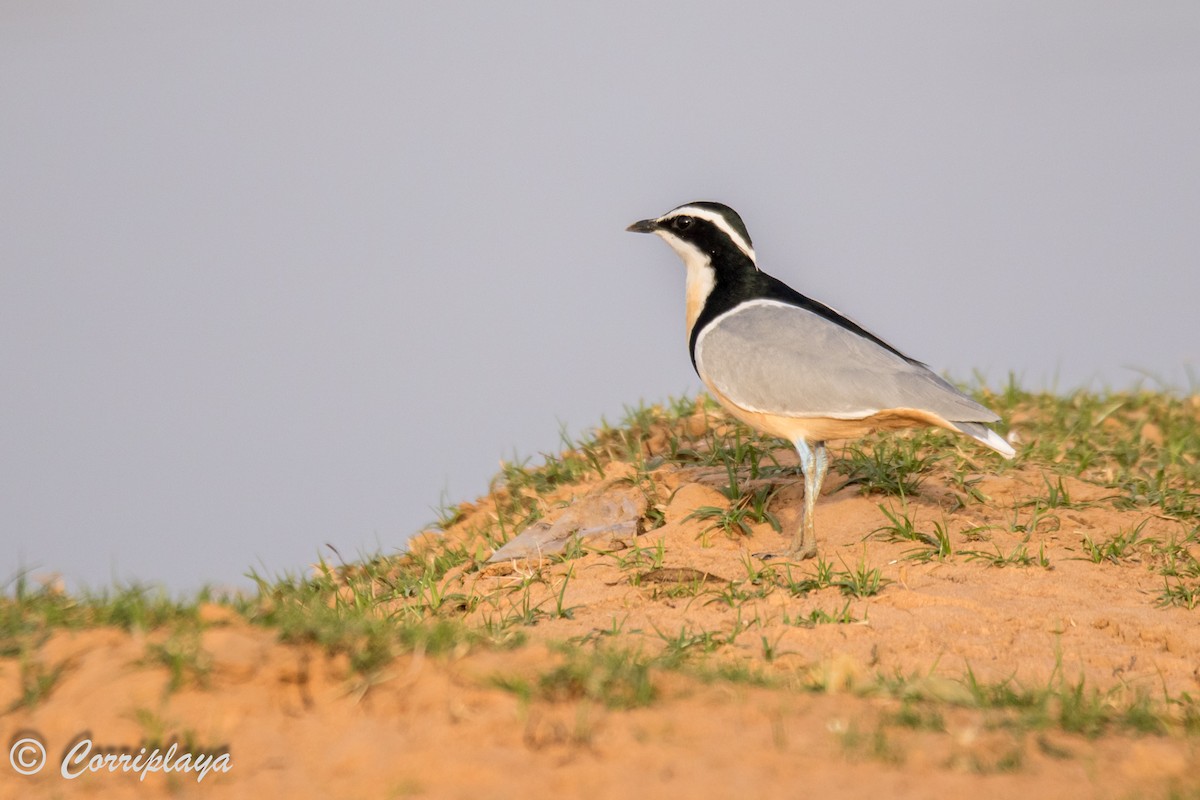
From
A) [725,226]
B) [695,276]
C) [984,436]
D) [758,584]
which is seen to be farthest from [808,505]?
[725,226]

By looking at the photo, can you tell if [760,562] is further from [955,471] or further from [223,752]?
[223,752]

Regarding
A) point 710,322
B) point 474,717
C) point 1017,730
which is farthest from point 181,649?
point 710,322

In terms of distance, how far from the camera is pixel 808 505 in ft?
21.1

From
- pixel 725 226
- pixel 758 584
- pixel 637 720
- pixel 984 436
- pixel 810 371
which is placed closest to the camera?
pixel 637 720

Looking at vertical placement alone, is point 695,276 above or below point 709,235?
below

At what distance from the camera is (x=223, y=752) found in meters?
3.73

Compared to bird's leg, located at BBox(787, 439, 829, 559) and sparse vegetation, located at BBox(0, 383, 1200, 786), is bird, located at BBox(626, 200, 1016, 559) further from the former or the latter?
sparse vegetation, located at BBox(0, 383, 1200, 786)

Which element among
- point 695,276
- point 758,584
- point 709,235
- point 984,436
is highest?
point 709,235

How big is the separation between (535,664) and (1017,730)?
1.53 metres

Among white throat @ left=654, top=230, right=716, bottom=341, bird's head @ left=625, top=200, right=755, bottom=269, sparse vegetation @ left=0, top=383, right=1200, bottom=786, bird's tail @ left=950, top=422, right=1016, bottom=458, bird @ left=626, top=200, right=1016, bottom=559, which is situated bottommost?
sparse vegetation @ left=0, top=383, right=1200, bottom=786

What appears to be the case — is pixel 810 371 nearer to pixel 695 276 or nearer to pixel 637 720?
pixel 695 276

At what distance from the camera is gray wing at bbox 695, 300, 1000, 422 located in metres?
6.27

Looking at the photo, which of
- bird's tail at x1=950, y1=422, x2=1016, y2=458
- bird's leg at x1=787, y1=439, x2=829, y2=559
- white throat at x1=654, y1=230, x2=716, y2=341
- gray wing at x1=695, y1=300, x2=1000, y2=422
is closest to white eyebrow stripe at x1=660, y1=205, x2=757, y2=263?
white throat at x1=654, y1=230, x2=716, y2=341

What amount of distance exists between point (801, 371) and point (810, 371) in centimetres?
5
